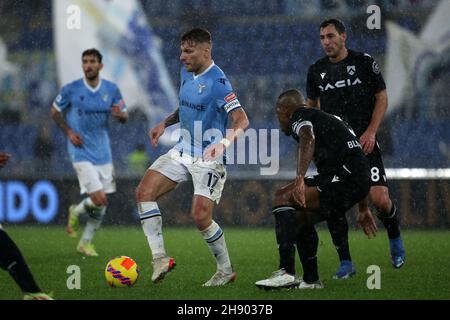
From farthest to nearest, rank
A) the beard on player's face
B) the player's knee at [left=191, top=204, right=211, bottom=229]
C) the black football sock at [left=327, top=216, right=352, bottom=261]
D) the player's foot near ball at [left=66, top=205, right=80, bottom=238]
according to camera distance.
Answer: the player's foot near ball at [left=66, top=205, right=80, bottom=238] < the beard on player's face < the black football sock at [left=327, top=216, right=352, bottom=261] < the player's knee at [left=191, top=204, right=211, bottom=229]

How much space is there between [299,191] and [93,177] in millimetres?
4674

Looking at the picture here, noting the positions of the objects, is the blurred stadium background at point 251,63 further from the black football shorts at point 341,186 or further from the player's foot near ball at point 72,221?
the black football shorts at point 341,186

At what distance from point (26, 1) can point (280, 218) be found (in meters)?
19.1

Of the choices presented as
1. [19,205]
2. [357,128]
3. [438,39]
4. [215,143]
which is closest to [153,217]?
[215,143]

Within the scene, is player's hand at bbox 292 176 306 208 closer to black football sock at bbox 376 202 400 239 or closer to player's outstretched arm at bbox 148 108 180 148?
player's outstretched arm at bbox 148 108 180 148

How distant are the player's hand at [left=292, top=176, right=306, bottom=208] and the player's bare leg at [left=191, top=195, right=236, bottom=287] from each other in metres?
0.95

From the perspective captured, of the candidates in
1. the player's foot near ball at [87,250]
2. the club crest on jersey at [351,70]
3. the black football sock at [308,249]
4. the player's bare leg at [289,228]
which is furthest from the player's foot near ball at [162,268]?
the player's foot near ball at [87,250]

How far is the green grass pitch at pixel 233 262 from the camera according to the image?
6199 millimetres

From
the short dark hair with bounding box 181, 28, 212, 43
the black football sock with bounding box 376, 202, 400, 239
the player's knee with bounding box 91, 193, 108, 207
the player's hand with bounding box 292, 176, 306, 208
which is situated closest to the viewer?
the player's hand with bounding box 292, 176, 306, 208

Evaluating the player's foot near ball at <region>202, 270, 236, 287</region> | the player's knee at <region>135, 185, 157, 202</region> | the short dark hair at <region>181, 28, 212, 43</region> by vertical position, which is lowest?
the player's foot near ball at <region>202, 270, 236, 287</region>

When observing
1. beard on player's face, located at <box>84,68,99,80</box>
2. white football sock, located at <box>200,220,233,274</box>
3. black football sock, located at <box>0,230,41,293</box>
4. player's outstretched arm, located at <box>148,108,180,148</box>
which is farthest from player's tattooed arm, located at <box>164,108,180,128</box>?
beard on player's face, located at <box>84,68,99,80</box>

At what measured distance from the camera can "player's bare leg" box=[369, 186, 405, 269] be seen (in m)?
7.43

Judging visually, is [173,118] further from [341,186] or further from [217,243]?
[341,186]

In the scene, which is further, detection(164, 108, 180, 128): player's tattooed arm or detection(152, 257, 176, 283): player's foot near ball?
detection(164, 108, 180, 128): player's tattooed arm
